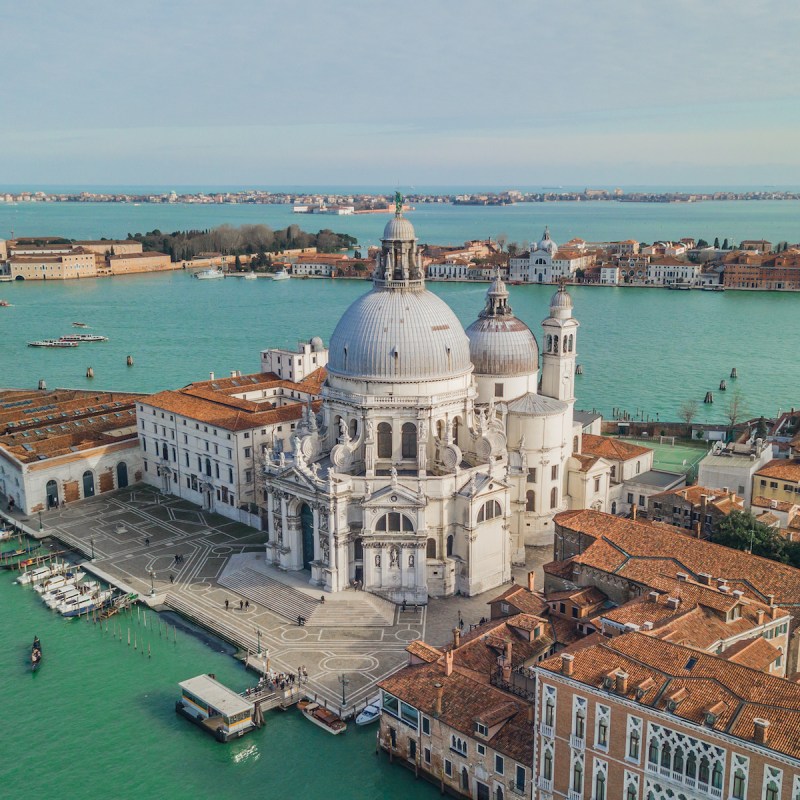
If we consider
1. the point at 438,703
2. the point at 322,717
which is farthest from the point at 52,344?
the point at 438,703

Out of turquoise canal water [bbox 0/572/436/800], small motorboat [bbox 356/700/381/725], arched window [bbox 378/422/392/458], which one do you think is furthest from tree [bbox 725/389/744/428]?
turquoise canal water [bbox 0/572/436/800]

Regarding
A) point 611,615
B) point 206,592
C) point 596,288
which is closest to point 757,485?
point 611,615

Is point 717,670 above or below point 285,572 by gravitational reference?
above

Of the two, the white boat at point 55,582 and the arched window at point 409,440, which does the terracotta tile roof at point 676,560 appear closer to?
the arched window at point 409,440

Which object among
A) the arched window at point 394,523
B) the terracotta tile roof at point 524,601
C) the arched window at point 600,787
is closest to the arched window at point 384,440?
the arched window at point 394,523

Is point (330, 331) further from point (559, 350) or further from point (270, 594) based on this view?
point (270, 594)

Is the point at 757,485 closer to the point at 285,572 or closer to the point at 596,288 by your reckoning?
the point at 285,572
